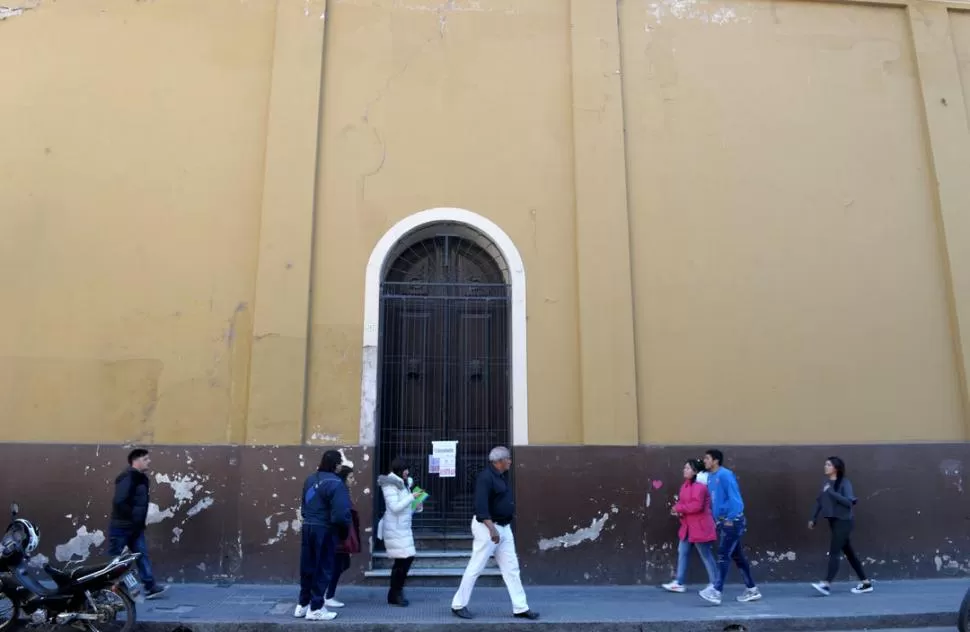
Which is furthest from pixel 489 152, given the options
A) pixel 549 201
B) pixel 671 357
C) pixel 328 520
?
pixel 328 520

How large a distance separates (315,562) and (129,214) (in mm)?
4877

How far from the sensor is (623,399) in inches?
328

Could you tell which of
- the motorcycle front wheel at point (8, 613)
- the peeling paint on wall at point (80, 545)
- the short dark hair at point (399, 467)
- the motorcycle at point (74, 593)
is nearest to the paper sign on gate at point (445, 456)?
the short dark hair at point (399, 467)

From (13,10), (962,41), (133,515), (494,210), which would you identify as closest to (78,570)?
(133,515)

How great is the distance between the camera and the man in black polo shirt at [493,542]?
6.53 meters

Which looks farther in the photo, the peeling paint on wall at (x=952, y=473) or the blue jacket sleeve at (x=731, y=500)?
the peeling paint on wall at (x=952, y=473)

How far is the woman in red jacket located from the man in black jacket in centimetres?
533

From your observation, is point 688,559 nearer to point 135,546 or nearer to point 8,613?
point 135,546

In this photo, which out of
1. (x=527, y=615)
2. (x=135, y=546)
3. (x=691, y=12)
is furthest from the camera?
(x=691, y=12)

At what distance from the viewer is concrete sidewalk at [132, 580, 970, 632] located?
21.0 ft

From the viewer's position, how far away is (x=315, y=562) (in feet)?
20.8

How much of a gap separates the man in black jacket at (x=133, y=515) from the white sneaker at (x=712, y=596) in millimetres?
5428

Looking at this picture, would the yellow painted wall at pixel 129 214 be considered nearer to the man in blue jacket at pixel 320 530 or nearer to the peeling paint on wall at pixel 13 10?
the peeling paint on wall at pixel 13 10

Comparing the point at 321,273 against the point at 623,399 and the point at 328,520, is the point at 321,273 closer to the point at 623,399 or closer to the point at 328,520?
the point at 328,520
